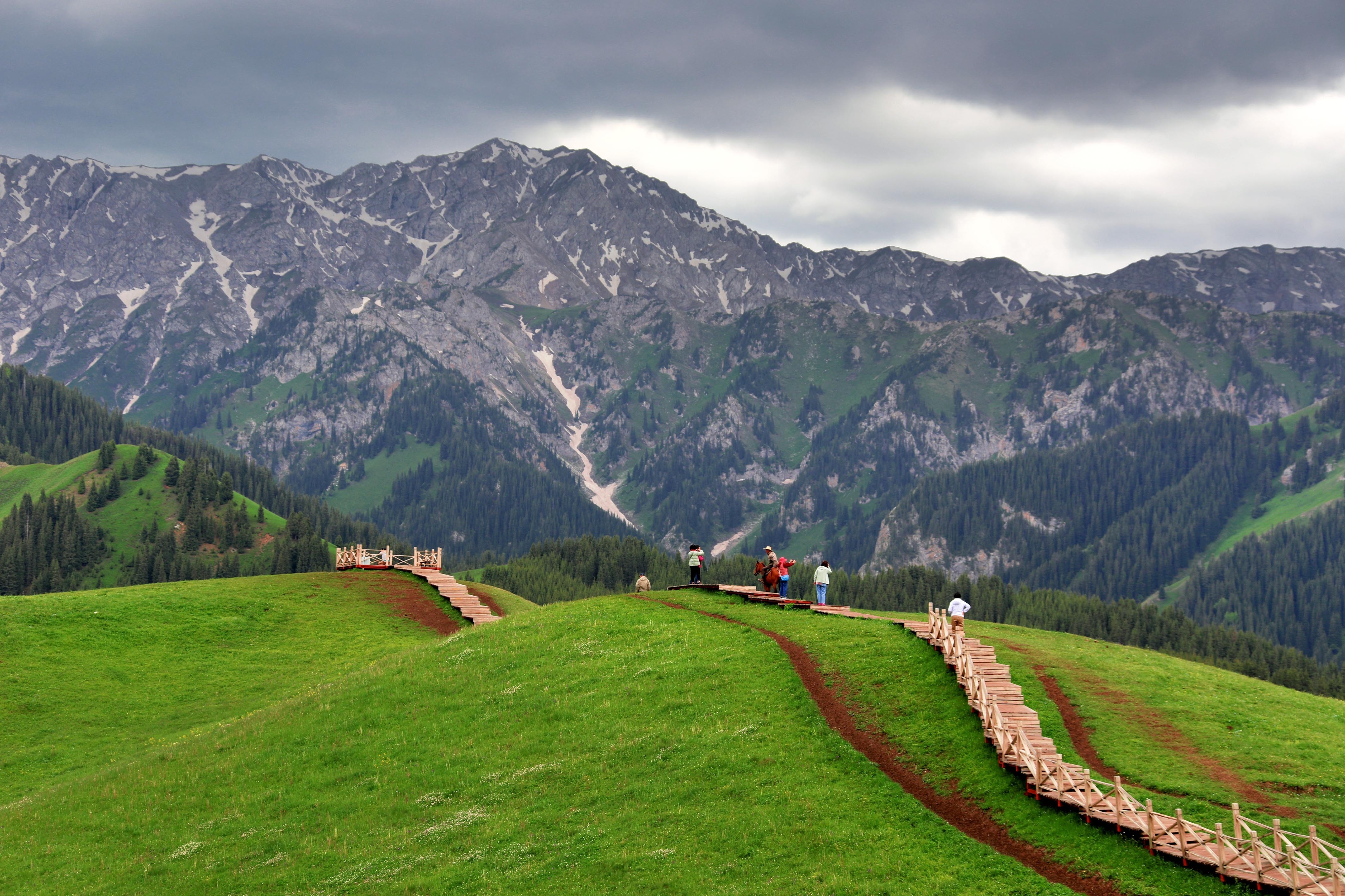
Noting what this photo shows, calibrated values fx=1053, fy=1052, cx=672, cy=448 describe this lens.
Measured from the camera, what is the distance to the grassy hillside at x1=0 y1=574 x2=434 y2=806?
6319 centimetres

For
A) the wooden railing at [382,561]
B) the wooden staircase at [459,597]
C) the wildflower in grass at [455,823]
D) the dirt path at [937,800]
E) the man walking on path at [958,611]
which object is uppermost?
the man walking on path at [958,611]

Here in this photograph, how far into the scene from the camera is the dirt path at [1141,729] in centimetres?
3747

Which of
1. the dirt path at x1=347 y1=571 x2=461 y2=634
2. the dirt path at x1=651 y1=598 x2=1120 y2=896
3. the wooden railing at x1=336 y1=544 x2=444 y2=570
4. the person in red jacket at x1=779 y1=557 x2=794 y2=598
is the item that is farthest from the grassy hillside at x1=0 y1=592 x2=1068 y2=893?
the wooden railing at x1=336 y1=544 x2=444 y2=570

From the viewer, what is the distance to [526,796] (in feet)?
145

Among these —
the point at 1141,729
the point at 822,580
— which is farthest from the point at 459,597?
the point at 1141,729

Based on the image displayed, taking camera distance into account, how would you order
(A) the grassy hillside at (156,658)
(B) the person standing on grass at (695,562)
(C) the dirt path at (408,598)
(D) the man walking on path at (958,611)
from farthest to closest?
(C) the dirt path at (408,598), (B) the person standing on grass at (695,562), (A) the grassy hillside at (156,658), (D) the man walking on path at (958,611)

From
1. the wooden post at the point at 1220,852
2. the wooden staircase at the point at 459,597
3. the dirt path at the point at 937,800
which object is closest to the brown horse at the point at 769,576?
the wooden staircase at the point at 459,597

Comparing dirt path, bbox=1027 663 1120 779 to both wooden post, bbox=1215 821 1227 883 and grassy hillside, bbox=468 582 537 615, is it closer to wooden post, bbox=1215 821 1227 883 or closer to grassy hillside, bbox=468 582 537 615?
wooden post, bbox=1215 821 1227 883

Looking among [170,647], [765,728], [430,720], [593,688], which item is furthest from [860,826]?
[170,647]

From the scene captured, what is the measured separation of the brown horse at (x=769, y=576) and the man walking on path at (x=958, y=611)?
18.5 meters

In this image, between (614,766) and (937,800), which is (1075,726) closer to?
(937,800)

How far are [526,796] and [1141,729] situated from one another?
87.1 ft

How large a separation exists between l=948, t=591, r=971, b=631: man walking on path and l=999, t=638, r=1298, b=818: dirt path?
501cm

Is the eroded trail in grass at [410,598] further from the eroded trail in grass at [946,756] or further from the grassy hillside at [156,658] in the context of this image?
the eroded trail in grass at [946,756]
